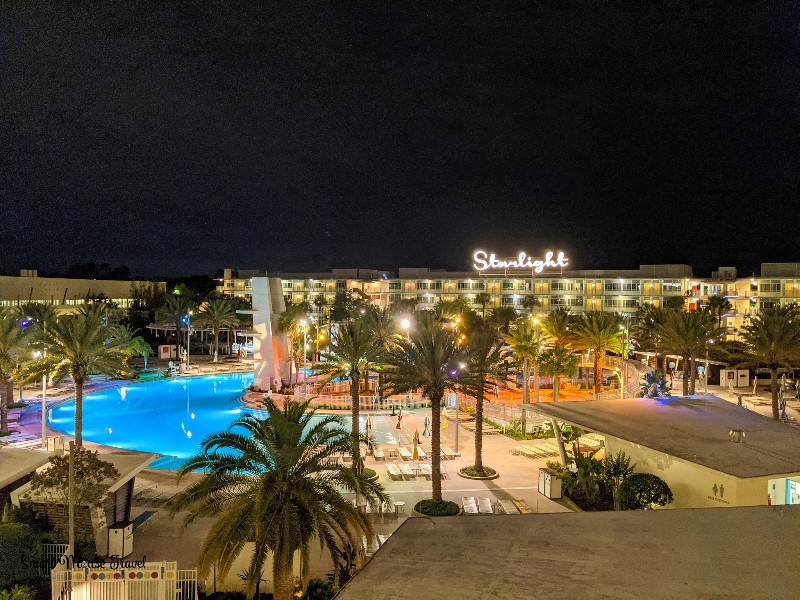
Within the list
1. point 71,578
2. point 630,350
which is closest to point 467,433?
point 71,578

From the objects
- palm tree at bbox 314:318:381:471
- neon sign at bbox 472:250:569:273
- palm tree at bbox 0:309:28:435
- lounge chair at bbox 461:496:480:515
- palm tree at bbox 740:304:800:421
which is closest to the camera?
lounge chair at bbox 461:496:480:515

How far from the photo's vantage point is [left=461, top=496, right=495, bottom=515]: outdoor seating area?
60.8ft

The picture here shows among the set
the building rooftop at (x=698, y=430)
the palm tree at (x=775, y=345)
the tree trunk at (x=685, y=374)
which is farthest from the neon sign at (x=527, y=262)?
the building rooftop at (x=698, y=430)

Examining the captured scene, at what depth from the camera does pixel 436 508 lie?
18.8 metres

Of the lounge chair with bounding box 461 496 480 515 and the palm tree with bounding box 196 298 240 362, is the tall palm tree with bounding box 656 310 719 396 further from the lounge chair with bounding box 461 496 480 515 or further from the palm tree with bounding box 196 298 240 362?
the palm tree with bounding box 196 298 240 362

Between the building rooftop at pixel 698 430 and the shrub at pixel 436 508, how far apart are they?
4.78 meters

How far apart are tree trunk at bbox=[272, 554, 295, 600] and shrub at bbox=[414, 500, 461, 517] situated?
298 inches

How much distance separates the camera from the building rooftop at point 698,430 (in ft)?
50.4

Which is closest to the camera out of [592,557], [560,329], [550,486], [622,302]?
[592,557]

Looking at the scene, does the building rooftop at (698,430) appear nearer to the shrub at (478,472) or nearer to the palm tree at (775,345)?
the shrub at (478,472)

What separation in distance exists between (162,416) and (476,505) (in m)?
27.0

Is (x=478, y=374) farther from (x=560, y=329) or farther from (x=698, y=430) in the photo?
(x=560, y=329)

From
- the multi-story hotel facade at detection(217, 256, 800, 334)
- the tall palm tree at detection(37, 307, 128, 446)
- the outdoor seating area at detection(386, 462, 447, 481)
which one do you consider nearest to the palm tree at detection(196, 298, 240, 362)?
the multi-story hotel facade at detection(217, 256, 800, 334)

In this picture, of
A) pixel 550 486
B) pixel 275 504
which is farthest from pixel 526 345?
pixel 275 504
